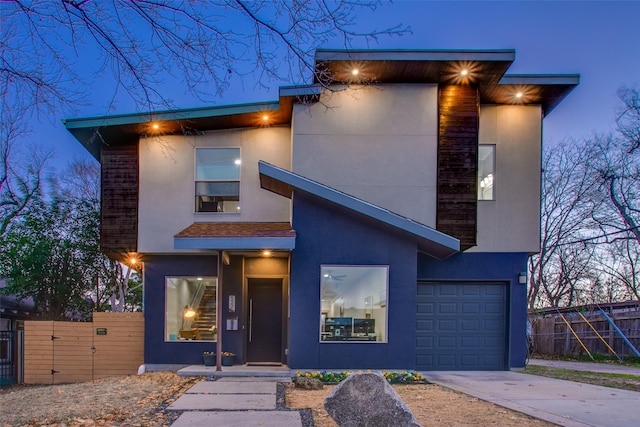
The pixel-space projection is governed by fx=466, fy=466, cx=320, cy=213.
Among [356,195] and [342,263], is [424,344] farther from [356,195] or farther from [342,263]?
[356,195]

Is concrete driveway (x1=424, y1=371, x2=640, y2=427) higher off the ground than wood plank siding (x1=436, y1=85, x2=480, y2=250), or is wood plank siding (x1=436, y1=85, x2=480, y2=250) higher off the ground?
wood plank siding (x1=436, y1=85, x2=480, y2=250)

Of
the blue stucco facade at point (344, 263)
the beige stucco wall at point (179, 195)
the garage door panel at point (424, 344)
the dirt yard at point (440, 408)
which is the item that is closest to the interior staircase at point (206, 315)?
the beige stucco wall at point (179, 195)

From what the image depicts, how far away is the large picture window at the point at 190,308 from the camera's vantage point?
1110 centimetres

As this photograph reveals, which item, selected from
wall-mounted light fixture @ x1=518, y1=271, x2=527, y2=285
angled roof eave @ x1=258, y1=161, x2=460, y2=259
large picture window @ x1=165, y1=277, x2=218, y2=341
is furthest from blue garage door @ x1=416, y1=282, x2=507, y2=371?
large picture window @ x1=165, y1=277, x2=218, y2=341

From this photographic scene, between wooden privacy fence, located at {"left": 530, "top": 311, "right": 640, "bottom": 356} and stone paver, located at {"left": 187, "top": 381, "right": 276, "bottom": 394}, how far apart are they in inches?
451

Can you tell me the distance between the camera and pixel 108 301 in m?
21.2

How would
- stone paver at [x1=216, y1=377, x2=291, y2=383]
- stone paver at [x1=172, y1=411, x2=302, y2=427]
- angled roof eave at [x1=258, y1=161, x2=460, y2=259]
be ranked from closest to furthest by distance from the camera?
1. stone paver at [x1=172, y1=411, x2=302, y2=427]
2. stone paver at [x1=216, y1=377, x2=291, y2=383]
3. angled roof eave at [x1=258, y1=161, x2=460, y2=259]

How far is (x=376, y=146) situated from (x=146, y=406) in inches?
281

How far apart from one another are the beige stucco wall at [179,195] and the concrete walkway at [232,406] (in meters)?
3.99

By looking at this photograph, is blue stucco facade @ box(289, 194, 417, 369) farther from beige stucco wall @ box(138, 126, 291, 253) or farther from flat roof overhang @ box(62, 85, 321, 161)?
flat roof overhang @ box(62, 85, 321, 161)

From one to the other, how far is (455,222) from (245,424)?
6843mm

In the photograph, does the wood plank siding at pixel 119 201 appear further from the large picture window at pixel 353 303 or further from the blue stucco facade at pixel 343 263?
the large picture window at pixel 353 303

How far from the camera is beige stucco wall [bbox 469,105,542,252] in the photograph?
10.9 meters

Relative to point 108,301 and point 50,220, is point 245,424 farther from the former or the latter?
point 108,301
